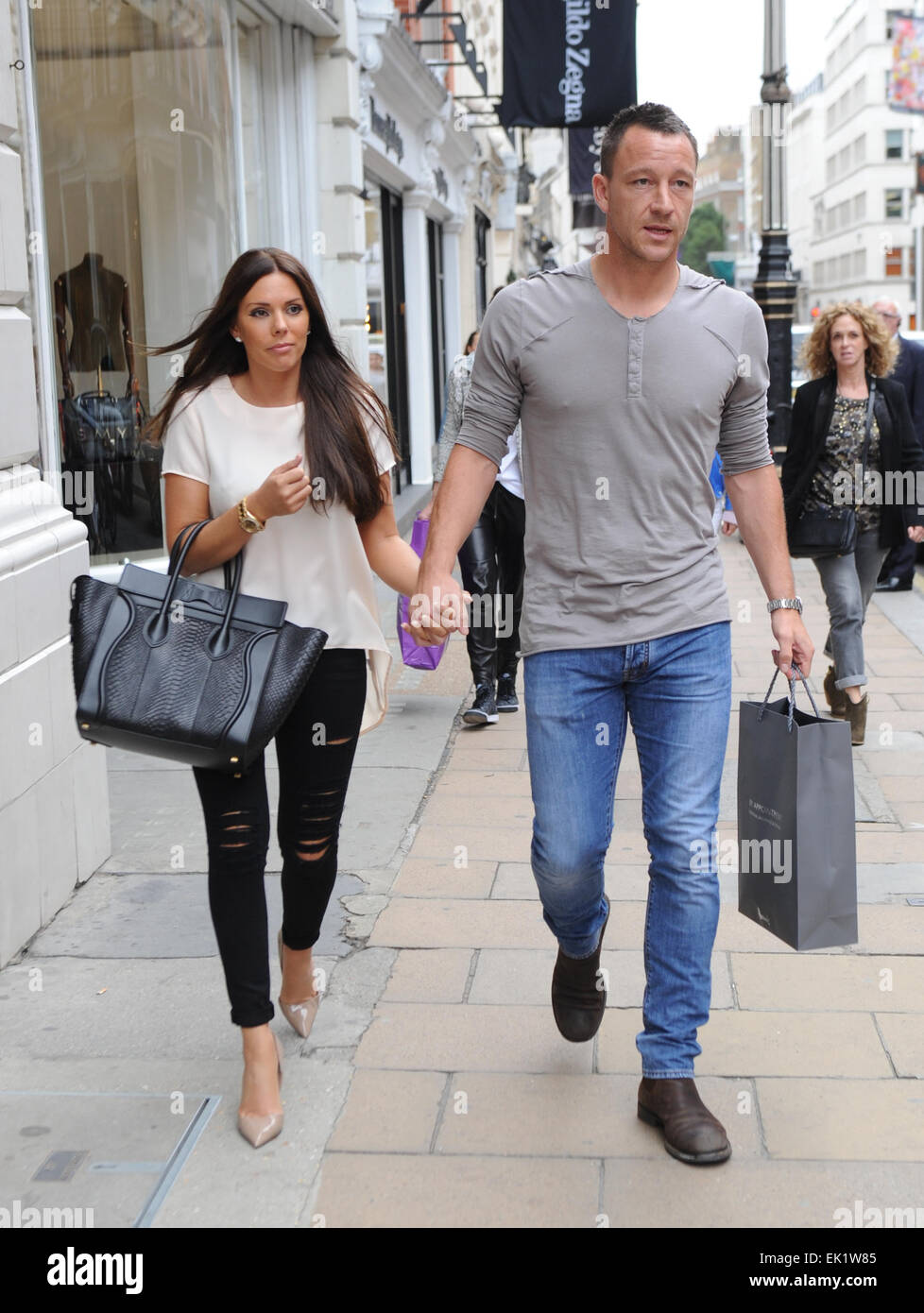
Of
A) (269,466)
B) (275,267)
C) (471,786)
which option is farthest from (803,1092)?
(471,786)

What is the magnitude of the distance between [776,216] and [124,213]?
8.95 metres

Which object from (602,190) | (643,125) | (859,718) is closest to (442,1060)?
(602,190)

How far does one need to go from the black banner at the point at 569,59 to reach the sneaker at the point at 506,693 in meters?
8.32

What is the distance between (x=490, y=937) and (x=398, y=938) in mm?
263

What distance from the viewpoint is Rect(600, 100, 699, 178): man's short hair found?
3012mm

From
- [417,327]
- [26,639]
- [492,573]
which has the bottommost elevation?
[492,573]

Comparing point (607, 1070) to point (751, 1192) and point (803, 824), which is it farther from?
point (803, 824)

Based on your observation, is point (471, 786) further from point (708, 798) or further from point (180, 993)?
point (708, 798)

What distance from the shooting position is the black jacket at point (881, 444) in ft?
21.5

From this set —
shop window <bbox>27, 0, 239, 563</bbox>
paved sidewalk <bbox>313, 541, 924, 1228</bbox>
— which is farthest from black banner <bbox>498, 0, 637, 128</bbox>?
paved sidewalk <bbox>313, 541, 924, 1228</bbox>

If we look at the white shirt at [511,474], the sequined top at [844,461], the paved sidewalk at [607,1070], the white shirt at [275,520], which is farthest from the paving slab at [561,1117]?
the white shirt at [511,474]

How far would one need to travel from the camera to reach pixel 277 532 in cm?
332

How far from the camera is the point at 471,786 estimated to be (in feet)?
20.0

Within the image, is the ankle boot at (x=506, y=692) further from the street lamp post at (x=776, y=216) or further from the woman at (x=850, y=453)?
the street lamp post at (x=776, y=216)
